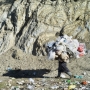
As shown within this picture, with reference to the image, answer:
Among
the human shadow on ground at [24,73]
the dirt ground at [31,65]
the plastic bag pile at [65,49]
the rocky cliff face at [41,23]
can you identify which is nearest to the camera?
the plastic bag pile at [65,49]

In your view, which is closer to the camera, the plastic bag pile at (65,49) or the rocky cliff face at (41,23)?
the plastic bag pile at (65,49)

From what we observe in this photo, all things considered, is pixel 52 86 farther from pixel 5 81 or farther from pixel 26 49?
pixel 26 49

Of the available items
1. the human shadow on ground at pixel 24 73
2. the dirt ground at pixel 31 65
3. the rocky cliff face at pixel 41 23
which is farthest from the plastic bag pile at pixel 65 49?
the rocky cliff face at pixel 41 23

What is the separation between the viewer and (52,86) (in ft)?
29.0

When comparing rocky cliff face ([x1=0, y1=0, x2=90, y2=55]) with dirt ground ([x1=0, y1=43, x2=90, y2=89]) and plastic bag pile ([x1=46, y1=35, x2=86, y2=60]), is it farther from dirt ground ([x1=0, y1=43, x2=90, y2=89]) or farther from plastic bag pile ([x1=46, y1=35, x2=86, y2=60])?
plastic bag pile ([x1=46, y1=35, x2=86, y2=60])

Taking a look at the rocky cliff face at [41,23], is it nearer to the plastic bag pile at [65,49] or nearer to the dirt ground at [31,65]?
the dirt ground at [31,65]

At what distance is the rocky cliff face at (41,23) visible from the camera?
15.1 meters

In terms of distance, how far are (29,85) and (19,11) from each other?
8.39 m

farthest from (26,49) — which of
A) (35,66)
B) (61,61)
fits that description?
(61,61)

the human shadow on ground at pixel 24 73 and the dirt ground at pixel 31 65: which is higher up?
the dirt ground at pixel 31 65

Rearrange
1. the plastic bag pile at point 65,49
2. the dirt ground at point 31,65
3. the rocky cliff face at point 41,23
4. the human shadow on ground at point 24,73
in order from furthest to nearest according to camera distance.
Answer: the rocky cliff face at point 41,23 → the human shadow on ground at point 24,73 → the dirt ground at point 31,65 → the plastic bag pile at point 65,49

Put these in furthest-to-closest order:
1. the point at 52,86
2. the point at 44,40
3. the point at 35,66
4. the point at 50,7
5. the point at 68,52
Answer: the point at 50,7 → the point at 44,40 → the point at 35,66 → the point at 68,52 → the point at 52,86

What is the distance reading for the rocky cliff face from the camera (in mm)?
15125

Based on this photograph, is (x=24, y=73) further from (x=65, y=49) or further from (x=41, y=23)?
(x=41, y=23)
